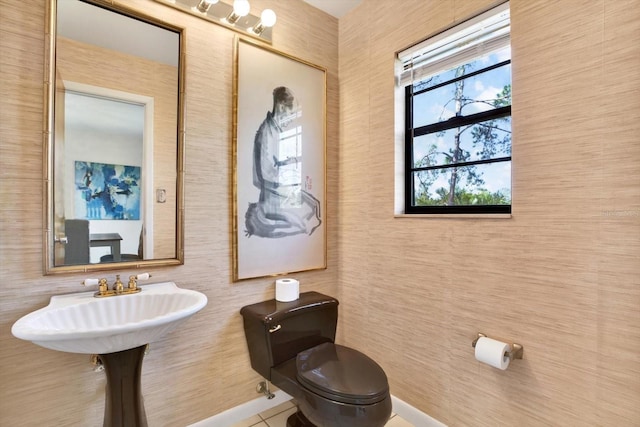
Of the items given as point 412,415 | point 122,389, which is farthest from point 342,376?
point 122,389

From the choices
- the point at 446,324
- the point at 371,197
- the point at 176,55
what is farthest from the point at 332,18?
the point at 446,324

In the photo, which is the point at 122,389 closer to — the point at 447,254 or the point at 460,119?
the point at 447,254

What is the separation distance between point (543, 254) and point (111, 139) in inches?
77.3

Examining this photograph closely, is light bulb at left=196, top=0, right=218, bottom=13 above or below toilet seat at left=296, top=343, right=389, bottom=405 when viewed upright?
above

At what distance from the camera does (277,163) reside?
185 centimetres

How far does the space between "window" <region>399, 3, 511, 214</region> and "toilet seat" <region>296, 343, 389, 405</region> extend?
922 millimetres

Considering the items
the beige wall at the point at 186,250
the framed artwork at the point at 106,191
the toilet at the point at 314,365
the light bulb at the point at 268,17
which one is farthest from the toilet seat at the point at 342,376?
the light bulb at the point at 268,17

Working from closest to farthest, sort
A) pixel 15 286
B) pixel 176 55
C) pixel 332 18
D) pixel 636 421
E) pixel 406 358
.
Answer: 1. pixel 636 421
2. pixel 15 286
3. pixel 176 55
4. pixel 406 358
5. pixel 332 18

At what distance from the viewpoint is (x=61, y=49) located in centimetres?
128

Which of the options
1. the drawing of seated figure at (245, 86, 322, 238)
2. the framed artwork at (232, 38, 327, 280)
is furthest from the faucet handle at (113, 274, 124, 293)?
the drawing of seated figure at (245, 86, 322, 238)

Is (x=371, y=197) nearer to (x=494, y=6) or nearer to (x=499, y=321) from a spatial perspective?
(x=499, y=321)

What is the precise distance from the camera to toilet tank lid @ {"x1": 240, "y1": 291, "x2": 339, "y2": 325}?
158cm

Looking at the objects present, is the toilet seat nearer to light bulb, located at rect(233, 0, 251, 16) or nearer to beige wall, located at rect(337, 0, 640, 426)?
beige wall, located at rect(337, 0, 640, 426)

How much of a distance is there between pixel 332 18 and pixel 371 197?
52.4 inches
